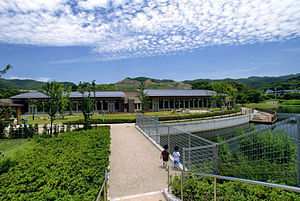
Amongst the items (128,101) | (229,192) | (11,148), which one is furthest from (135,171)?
(128,101)

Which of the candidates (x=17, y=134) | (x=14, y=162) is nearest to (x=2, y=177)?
(x=14, y=162)

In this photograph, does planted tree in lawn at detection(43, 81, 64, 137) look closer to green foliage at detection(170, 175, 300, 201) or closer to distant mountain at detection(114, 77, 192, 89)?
green foliage at detection(170, 175, 300, 201)

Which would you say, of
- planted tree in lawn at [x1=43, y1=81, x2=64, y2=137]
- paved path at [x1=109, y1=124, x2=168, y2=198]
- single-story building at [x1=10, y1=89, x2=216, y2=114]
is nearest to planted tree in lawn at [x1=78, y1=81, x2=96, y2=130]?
planted tree in lawn at [x1=43, y1=81, x2=64, y2=137]

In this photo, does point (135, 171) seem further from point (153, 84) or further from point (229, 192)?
point (153, 84)

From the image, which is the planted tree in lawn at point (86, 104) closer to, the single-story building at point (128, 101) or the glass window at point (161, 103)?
the single-story building at point (128, 101)

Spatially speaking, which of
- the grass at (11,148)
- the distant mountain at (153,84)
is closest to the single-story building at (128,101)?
the grass at (11,148)

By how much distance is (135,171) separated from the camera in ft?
21.5

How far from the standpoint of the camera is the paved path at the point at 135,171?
5.27m

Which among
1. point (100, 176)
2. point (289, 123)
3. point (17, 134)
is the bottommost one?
point (17, 134)

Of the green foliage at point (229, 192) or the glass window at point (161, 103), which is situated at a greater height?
the glass window at point (161, 103)

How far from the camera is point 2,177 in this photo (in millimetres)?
5082

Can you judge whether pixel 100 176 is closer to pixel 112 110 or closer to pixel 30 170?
pixel 30 170

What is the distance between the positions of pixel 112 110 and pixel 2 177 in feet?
99.9

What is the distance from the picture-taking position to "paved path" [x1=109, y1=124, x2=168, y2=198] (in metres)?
5.27
